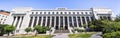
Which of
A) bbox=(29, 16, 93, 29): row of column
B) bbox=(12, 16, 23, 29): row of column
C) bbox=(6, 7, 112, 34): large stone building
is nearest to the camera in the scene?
bbox=(12, 16, 23, 29): row of column

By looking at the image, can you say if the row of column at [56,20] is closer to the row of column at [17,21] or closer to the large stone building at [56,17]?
the large stone building at [56,17]

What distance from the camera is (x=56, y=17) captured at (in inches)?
4980

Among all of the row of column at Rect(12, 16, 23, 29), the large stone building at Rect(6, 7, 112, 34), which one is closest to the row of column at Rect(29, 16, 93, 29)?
the large stone building at Rect(6, 7, 112, 34)

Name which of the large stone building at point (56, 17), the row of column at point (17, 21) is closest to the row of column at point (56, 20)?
the large stone building at point (56, 17)

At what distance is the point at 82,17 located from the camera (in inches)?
4978

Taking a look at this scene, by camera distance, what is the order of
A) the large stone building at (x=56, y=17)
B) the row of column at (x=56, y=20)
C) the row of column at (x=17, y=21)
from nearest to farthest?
the row of column at (x=17, y=21) < the large stone building at (x=56, y=17) < the row of column at (x=56, y=20)

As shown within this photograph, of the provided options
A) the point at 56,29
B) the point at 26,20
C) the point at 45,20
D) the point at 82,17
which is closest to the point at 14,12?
the point at 26,20

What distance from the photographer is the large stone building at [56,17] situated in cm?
11781

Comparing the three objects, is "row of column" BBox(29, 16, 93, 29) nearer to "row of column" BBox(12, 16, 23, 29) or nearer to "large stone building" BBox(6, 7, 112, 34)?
"large stone building" BBox(6, 7, 112, 34)

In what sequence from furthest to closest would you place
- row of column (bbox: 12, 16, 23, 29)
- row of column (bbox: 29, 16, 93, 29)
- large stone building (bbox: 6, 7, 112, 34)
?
row of column (bbox: 29, 16, 93, 29), large stone building (bbox: 6, 7, 112, 34), row of column (bbox: 12, 16, 23, 29)

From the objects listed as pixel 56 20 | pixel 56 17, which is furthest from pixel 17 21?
pixel 56 17

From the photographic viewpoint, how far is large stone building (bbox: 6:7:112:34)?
117812 millimetres

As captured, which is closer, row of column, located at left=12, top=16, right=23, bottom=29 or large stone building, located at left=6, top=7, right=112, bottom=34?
row of column, located at left=12, top=16, right=23, bottom=29

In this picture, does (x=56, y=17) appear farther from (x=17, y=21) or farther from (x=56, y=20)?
(x=17, y=21)
